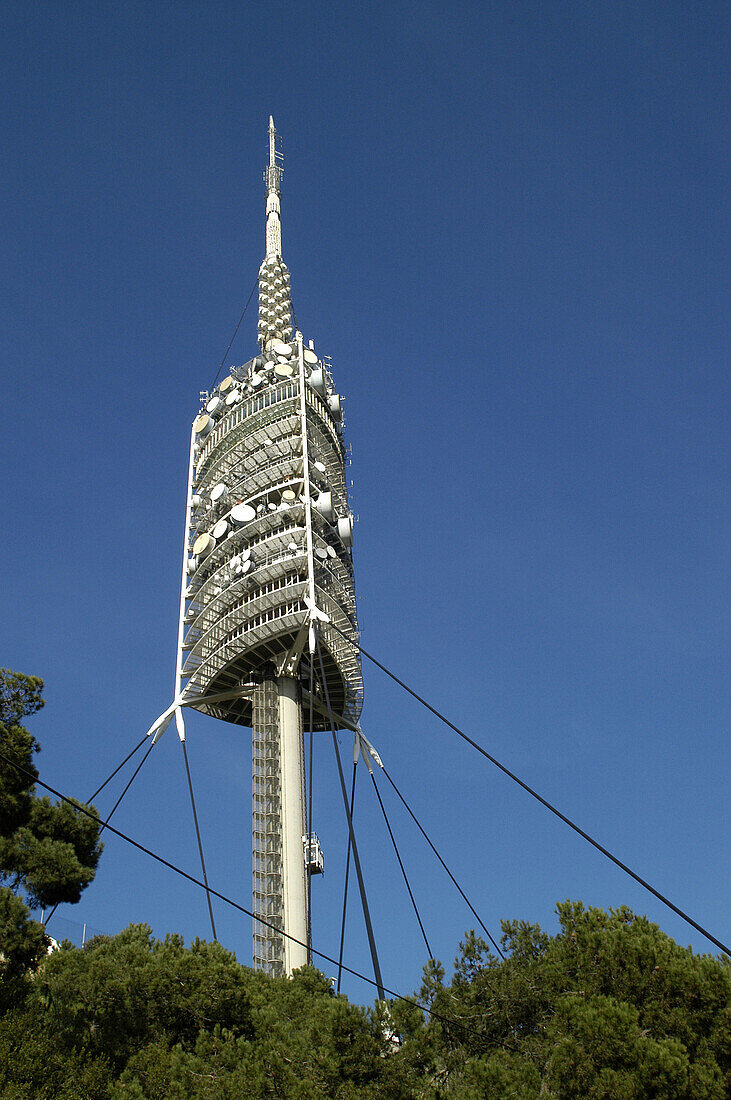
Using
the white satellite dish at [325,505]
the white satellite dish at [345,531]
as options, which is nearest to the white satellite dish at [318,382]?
the white satellite dish at [325,505]

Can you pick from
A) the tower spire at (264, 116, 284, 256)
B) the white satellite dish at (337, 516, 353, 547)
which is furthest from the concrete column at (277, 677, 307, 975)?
the tower spire at (264, 116, 284, 256)

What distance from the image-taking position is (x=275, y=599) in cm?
4509

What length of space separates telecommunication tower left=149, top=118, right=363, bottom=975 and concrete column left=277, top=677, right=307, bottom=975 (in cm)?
5

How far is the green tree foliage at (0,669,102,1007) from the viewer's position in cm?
2509

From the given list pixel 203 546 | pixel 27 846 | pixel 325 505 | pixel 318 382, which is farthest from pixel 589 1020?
pixel 318 382

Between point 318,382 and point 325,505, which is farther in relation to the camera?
point 318,382

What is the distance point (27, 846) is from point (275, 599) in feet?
64.7

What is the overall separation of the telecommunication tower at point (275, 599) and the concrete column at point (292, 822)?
2.0 inches

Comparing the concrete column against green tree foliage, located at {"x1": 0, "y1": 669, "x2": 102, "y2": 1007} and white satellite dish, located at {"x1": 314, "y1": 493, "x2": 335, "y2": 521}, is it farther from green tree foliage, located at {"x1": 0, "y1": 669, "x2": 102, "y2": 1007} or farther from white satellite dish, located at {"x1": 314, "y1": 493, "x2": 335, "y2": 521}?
green tree foliage, located at {"x1": 0, "y1": 669, "x2": 102, "y2": 1007}

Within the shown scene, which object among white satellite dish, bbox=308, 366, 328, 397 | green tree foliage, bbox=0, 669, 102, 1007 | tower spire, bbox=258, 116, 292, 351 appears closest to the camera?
green tree foliage, bbox=0, 669, 102, 1007

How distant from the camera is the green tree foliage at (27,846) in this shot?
25.1 metres

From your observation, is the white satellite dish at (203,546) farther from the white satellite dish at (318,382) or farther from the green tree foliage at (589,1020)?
the green tree foliage at (589,1020)

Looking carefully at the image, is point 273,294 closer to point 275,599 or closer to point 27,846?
point 275,599

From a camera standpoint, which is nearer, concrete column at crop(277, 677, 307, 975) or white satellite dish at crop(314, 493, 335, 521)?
concrete column at crop(277, 677, 307, 975)
